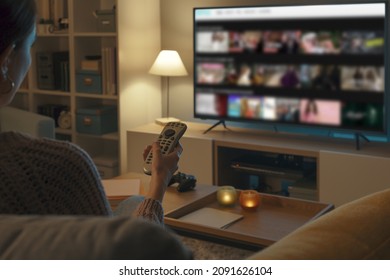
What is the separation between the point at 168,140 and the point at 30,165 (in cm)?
113

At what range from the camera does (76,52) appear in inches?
169

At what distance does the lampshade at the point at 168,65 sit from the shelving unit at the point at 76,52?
0.33 m

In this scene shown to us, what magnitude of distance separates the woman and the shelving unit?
309 cm

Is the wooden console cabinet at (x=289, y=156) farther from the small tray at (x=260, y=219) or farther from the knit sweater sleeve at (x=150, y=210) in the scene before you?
the knit sweater sleeve at (x=150, y=210)

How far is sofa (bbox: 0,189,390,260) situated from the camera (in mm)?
500

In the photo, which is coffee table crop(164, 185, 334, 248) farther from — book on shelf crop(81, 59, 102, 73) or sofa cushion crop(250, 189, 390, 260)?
book on shelf crop(81, 59, 102, 73)

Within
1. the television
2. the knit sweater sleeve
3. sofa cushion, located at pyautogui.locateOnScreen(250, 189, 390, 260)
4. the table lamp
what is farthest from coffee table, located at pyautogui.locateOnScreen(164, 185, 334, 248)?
the table lamp

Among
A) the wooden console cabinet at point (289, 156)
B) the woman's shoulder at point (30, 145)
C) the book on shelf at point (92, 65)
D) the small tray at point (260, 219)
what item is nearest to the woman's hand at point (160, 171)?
the small tray at point (260, 219)

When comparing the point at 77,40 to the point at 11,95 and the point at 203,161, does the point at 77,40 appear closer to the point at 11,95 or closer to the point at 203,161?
the point at 203,161

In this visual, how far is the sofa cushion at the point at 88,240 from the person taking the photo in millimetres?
498

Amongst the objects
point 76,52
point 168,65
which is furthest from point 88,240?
point 76,52

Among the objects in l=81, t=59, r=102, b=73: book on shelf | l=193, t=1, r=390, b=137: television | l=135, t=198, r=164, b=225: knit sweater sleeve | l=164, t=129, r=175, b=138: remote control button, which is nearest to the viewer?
l=135, t=198, r=164, b=225: knit sweater sleeve
